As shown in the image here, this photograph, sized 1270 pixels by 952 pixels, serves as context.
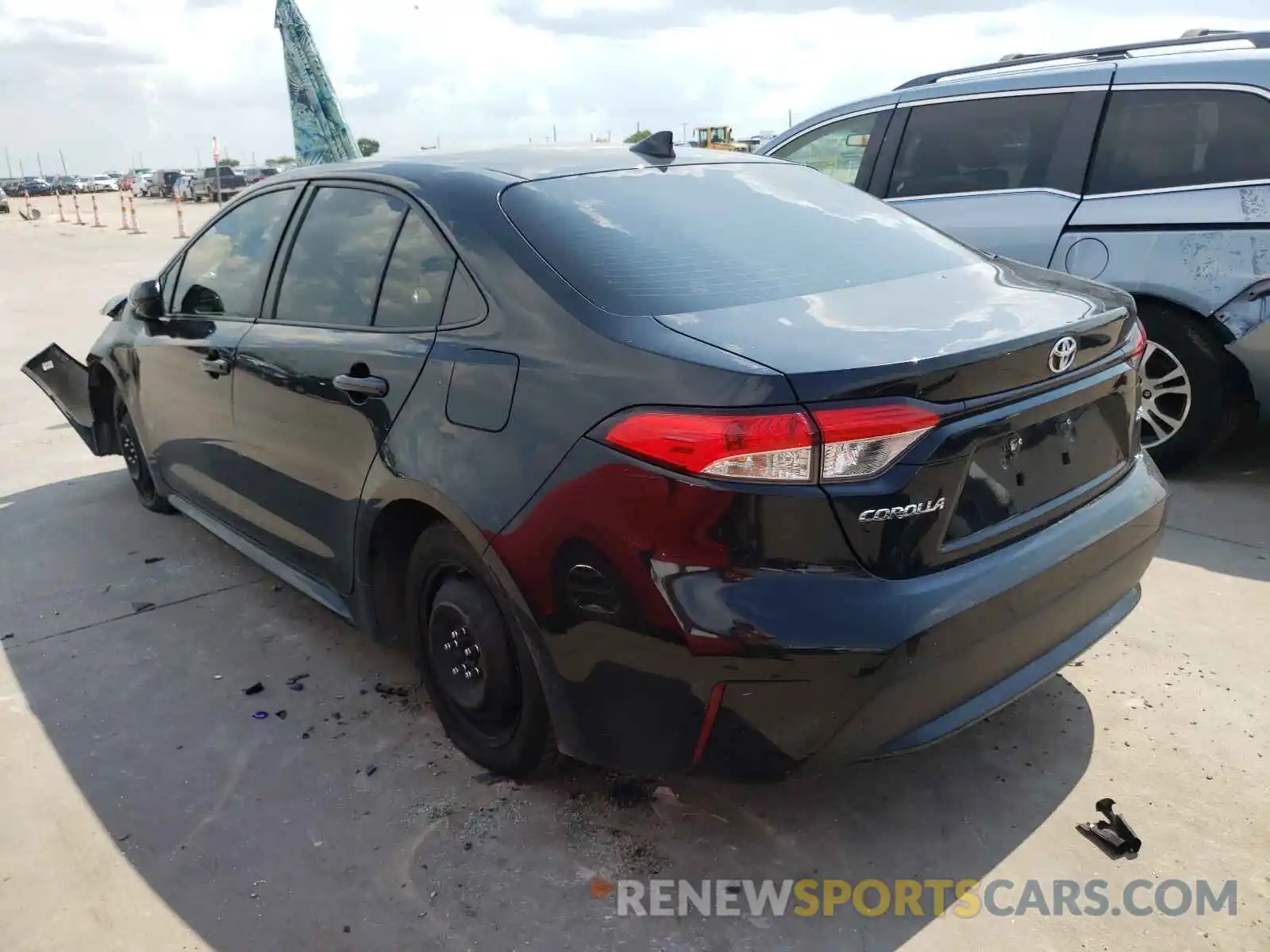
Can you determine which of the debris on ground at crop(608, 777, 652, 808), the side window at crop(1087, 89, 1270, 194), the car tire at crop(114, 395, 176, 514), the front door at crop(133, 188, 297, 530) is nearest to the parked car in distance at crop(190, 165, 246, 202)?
the car tire at crop(114, 395, 176, 514)

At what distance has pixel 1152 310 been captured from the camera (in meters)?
4.68

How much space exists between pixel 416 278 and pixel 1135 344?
1.94 meters

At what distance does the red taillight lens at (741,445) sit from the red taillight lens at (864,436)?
0.13ft

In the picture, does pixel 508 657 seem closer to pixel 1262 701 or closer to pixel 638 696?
pixel 638 696

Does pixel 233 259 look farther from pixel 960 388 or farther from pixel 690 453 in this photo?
pixel 960 388

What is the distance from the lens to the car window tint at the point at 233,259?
138 inches

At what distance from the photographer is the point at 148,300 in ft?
13.4

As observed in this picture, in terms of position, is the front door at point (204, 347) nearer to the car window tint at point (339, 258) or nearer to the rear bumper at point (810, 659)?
the car window tint at point (339, 258)

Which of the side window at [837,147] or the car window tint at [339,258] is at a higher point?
the side window at [837,147]

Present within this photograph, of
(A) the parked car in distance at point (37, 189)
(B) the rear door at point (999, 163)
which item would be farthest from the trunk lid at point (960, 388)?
(A) the parked car in distance at point (37, 189)

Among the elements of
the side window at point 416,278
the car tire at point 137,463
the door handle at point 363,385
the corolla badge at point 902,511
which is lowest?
the car tire at point 137,463

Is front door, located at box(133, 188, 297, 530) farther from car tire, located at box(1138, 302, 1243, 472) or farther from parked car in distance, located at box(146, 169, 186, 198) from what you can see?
parked car in distance, located at box(146, 169, 186, 198)

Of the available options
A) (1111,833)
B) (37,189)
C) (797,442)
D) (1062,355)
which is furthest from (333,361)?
(37,189)

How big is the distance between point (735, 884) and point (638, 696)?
0.56m
